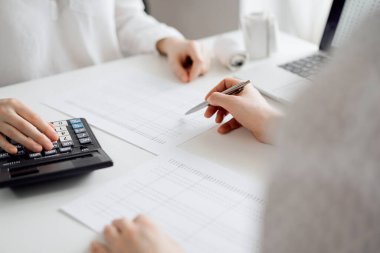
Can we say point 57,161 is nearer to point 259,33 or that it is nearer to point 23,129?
point 23,129

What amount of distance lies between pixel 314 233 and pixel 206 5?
1492 mm

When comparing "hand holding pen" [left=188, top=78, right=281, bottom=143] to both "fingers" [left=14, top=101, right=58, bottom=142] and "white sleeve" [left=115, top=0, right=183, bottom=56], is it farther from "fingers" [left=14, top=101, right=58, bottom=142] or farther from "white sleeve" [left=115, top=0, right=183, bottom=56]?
"white sleeve" [left=115, top=0, right=183, bottom=56]

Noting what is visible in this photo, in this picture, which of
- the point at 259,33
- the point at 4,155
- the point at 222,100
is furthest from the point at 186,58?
the point at 4,155

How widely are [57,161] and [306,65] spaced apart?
0.62 m

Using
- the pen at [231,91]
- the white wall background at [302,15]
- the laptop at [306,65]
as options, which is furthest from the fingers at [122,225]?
the white wall background at [302,15]

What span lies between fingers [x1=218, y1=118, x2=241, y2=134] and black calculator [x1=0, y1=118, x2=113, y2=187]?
216mm

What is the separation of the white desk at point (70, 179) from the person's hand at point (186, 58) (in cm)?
2

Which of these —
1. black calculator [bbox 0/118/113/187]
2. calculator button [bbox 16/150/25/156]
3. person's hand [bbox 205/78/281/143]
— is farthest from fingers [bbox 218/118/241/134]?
calculator button [bbox 16/150/25/156]

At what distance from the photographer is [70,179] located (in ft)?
2.01

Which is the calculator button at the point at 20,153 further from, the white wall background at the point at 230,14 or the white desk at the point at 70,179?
the white wall background at the point at 230,14

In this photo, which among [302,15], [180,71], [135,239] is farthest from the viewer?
[302,15]

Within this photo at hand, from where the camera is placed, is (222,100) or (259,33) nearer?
(222,100)

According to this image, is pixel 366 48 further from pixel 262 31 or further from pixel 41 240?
pixel 262 31

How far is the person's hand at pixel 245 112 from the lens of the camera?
0.71 metres
